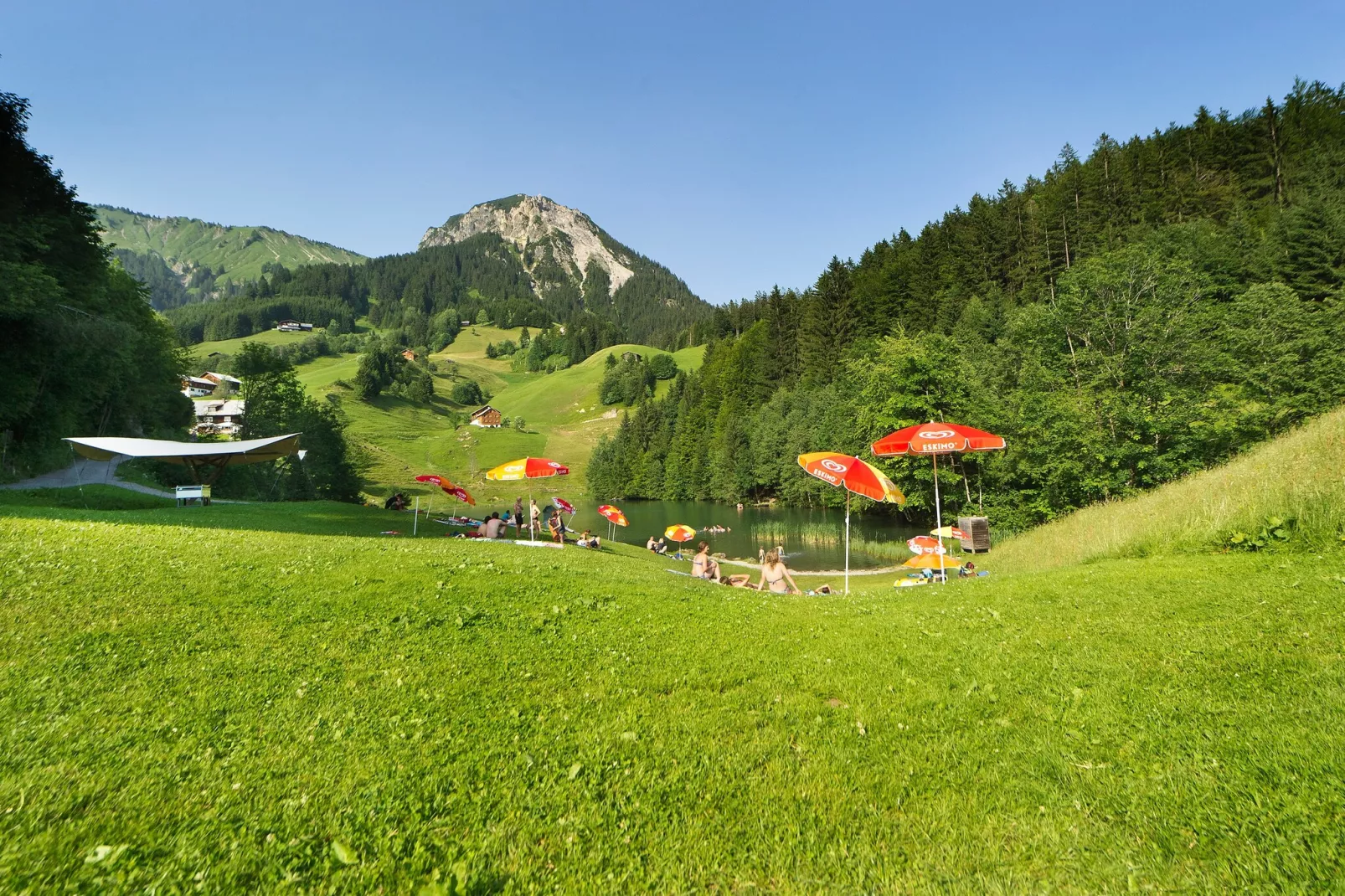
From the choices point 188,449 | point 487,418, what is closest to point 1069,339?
point 188,449

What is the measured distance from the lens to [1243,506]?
11156 millimetres

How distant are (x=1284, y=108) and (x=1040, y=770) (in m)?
112

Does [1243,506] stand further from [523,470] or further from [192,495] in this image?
[192,495]

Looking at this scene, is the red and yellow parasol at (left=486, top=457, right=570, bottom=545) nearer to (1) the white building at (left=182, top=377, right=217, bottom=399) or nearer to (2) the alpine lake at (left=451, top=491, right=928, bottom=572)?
(2) the alpine lake at (left=451, top=491, right=928, bottom=572)

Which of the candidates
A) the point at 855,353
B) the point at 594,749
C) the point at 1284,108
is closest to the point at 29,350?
the point at 594,749

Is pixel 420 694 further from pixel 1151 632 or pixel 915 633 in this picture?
pixel 1151 632

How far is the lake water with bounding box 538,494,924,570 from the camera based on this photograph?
137 feet

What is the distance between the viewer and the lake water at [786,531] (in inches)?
1649

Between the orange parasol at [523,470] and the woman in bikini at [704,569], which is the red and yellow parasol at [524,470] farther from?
the woman in bikini at [704,569]

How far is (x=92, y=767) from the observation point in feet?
14.6

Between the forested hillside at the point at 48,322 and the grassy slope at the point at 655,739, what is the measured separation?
33613 mm

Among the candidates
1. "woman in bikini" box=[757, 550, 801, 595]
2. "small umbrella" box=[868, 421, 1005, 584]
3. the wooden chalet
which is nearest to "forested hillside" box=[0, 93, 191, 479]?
"woman in bikini" box=[757, 550, 801, 595]

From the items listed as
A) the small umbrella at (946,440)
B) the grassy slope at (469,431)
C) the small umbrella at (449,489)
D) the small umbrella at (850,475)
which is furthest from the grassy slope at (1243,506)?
the grassy slope at (469,431)

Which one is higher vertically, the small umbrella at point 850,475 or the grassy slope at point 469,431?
the grassy slope at point 469,431
